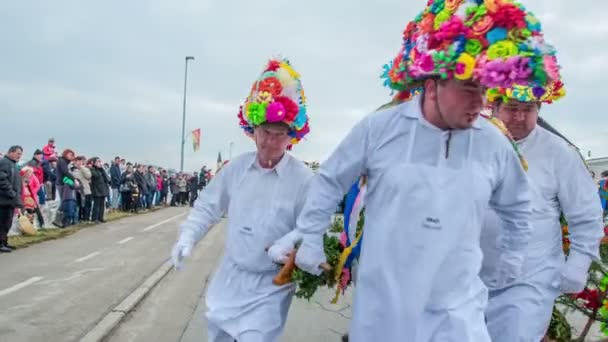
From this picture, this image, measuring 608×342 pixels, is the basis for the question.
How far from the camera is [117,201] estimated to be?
23.5m

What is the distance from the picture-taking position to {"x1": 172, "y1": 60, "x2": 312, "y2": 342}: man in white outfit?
3.70 metres

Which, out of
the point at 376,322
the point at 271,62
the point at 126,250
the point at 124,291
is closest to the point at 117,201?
the point at 126,250

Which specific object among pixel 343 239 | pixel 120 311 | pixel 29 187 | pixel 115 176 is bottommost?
pixel 120 311

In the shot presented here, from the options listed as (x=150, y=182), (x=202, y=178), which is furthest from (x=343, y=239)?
(x=202, y=178)

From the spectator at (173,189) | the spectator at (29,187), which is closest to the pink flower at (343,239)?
the spectator at (29,187)

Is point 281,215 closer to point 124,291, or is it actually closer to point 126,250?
point 124,291

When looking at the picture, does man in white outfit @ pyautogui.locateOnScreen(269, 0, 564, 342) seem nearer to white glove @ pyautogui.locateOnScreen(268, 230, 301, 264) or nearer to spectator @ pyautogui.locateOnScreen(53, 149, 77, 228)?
white glove @ pyautogui.locateOnScreen(268, 230, 301, 264)

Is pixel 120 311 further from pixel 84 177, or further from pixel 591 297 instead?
pixel 84 177

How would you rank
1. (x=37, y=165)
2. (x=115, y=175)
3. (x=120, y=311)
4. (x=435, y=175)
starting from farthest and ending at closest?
(x=115, y=175)
(x=37, y=165)
(x=120, y=311)
(x=435, y=175)

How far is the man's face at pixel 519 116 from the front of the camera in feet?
12.7

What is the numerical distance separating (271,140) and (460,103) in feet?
4.97

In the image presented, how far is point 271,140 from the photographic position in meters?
3.90

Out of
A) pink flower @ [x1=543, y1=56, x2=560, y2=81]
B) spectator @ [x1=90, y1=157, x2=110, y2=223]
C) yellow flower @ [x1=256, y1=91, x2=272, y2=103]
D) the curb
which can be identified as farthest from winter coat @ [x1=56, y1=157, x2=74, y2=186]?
pink flower @ [x1=543, y1=56, x2=560, y2=81]

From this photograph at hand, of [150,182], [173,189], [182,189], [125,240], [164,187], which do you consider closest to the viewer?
[125,240]
